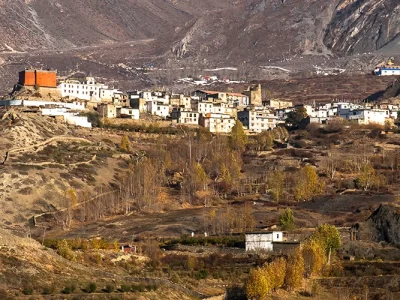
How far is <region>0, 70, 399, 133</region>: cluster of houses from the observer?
13050 cm

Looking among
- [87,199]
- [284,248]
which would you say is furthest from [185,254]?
[87,199]

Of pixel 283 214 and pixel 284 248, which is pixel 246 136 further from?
pixel 284 248

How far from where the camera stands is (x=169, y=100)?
464 feet

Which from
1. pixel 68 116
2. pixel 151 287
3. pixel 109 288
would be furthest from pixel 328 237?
pixel 68 116

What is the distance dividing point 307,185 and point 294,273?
38.6 metres

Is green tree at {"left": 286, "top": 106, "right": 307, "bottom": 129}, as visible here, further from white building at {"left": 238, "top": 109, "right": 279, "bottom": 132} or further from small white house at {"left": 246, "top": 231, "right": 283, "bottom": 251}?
small white house at {"left": 246, "top": 231, "right": 283, "bottom": 251}

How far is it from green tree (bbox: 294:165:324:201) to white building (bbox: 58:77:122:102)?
1477 inches

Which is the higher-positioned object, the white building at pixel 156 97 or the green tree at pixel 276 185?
the white building at pixel 156 97

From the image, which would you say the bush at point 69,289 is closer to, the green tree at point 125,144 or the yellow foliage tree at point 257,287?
the yellow foliage tree at point 257,287

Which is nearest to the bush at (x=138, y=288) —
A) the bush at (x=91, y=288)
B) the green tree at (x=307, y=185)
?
the bush at (x=91, y=288)

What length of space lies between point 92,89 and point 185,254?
66270 millimetres

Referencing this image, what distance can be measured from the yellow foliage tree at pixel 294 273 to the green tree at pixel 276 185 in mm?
34400

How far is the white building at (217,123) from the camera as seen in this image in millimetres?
130625

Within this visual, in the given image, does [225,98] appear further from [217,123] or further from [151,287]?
[151,287]
